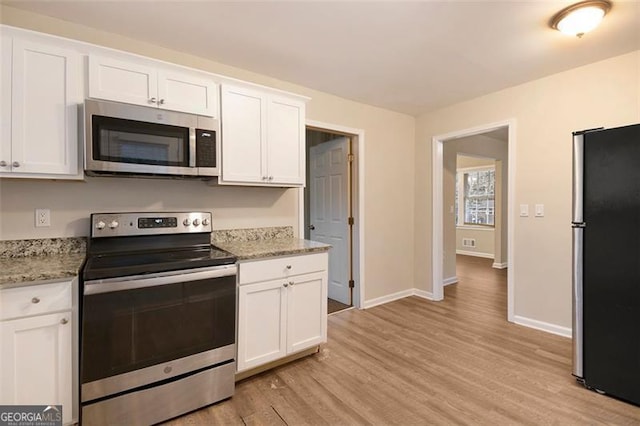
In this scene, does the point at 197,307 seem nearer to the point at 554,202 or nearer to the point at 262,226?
the point at 262,226

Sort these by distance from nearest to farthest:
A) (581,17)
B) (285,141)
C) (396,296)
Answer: (581,17) → (285,141) → (396,296)

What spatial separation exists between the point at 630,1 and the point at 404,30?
1.31 metres

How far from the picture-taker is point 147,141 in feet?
6.74

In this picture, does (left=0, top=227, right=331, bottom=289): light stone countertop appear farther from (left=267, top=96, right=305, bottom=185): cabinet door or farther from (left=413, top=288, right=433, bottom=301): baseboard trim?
(left=413, top=288, right=433, bottom=301): baseboard trim

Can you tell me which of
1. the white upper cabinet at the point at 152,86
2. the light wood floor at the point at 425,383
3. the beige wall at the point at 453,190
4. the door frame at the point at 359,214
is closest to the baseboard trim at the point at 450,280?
the beige wall at the point at 453,190

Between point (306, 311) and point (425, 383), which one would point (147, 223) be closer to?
point (306, 311)

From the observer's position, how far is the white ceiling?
77.6 inches

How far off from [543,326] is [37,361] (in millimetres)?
3962

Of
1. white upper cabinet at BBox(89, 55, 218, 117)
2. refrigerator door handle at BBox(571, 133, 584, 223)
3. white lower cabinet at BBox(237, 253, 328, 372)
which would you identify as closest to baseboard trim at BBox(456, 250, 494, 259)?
refrigerator door handle at BBox(571, 133, 584, 223)

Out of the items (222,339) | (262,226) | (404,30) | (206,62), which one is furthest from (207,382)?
(404,30)

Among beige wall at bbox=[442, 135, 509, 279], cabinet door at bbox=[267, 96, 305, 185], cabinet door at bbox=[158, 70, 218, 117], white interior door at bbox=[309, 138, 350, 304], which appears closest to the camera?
cabinet door at bbox=[158, 70, 218, 117]

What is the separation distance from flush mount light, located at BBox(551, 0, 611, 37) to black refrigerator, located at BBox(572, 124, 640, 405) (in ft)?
2.27

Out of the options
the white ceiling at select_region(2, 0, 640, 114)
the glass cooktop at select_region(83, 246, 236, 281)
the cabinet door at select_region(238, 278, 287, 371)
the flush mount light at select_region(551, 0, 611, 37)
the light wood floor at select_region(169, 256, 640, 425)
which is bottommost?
the light wood floor at select_region(169, 256, 640, 425)

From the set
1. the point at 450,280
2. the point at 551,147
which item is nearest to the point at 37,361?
the point at 551,147
